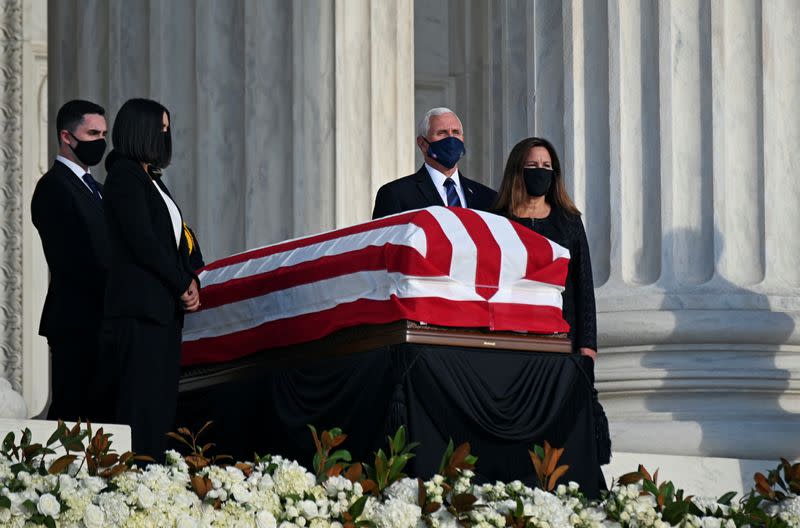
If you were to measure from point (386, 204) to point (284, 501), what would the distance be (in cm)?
277

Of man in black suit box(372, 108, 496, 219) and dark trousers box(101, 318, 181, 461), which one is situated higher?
man in black suit box(372, 108, 496, 219)

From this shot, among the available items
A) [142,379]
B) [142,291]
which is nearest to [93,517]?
[142,379]

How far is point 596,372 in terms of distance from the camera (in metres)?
9.74

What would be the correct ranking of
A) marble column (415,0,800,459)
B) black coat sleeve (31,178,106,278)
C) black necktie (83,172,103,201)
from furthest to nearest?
marble column (415,0,800,459) → black necktie (83,172,103,201) → black coat sleeve (31,178,106,278)

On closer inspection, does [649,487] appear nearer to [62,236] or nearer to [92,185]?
[62,236]

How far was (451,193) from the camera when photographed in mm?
8594

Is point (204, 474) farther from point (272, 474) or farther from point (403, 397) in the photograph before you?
point (403, 397)

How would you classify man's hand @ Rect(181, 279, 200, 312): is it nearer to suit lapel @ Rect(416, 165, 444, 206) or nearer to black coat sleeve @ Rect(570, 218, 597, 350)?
suit lapel @ Rect(416, 165, 444, 206)

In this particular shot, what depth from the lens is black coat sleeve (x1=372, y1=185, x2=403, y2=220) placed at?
27.8 feet

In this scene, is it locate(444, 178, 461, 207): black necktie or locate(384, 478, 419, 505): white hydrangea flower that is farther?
locate(444, 178, 461, 207): black necktie

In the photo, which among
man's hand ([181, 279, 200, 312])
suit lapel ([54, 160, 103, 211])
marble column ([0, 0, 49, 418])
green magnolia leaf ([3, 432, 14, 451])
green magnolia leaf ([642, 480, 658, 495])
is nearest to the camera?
green magnolia leaf ([3, 432, 14, 451])

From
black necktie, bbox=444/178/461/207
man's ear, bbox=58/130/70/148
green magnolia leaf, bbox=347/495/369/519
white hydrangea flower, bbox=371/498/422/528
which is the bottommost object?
white hydrangea flower, bbox=371/498/422/528

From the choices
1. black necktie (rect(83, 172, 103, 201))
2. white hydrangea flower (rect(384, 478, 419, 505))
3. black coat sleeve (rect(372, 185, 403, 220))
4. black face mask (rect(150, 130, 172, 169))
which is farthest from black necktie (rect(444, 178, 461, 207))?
white hydrangea flower (rect(384, 478, 419, 505))

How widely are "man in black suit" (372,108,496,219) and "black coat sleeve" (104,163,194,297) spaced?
1316mm
